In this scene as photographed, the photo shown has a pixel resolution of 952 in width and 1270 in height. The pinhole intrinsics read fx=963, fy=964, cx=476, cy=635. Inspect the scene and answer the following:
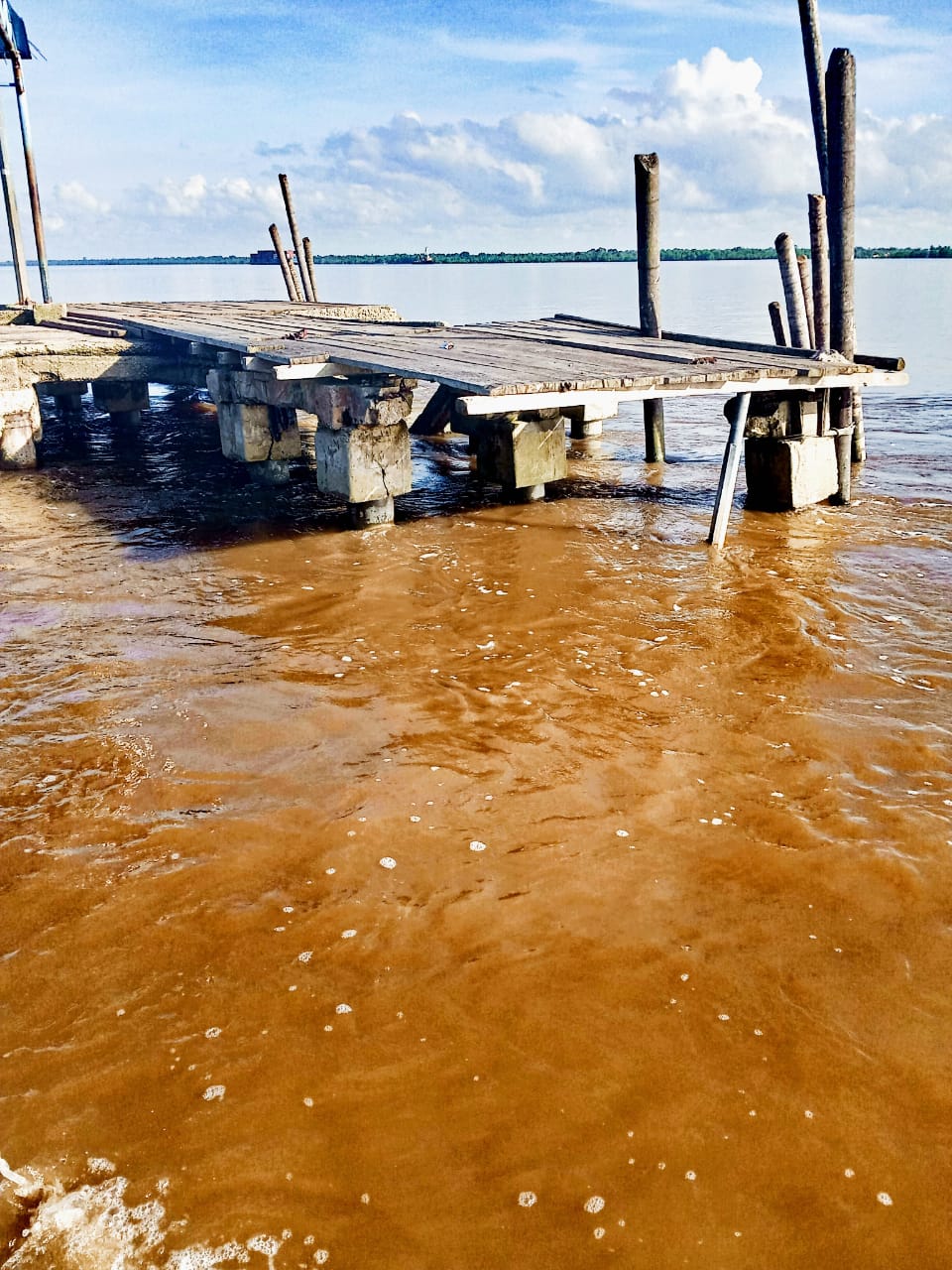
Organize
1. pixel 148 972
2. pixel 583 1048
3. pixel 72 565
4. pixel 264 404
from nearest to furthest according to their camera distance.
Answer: pixel 583 1048
pixel 148 972
pixel 72 565
pixel 264 404

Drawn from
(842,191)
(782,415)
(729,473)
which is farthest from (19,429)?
(842,191)

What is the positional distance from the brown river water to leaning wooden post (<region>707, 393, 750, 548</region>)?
4.53 feet

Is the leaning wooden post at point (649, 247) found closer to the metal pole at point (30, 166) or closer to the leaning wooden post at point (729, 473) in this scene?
the leaning wooden post at point (729, 473)

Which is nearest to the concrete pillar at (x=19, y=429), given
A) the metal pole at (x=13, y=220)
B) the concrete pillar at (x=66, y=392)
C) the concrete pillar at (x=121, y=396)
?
the concrete pillar at (x=66, y=392)

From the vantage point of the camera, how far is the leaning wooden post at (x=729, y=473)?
319 inches

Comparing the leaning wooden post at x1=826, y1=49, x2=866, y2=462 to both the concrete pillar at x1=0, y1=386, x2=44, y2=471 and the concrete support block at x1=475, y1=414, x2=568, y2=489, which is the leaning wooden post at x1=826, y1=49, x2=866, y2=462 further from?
the concrete pillar at x1=0, y1=386, x2=44, y2=471

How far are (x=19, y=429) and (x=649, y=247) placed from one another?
7.68 m

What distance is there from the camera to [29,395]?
11195 millimetres

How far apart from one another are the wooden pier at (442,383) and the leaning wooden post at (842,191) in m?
0.57

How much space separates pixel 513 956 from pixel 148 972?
1.22 m

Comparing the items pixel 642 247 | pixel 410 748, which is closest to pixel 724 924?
pixel 410 748

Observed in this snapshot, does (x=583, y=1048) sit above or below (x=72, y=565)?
below

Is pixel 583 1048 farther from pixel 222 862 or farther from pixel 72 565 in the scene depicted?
pixel 72 565

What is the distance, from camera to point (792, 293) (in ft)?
42.9
